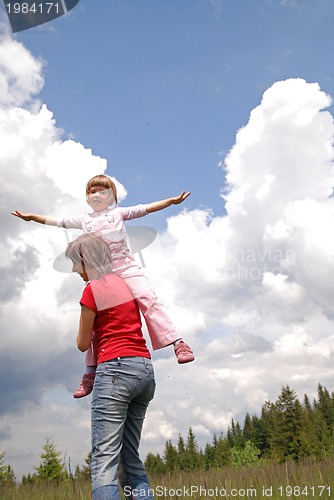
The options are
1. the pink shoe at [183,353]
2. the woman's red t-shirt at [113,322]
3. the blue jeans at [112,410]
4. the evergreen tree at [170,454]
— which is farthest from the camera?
the evergreen tree at [170,454]

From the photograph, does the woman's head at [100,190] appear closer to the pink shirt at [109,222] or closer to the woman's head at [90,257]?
the pink shirt at [109,222]

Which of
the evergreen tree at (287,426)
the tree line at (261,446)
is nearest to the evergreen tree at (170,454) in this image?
the tree line at (261,446)

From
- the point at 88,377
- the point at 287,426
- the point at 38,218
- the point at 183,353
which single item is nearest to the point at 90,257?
the point at 88,377

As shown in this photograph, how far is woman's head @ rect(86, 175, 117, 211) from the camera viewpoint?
4910mm

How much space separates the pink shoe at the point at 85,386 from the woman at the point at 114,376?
0.43 m

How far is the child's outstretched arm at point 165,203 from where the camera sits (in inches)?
191

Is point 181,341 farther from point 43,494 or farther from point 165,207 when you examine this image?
point 43,494

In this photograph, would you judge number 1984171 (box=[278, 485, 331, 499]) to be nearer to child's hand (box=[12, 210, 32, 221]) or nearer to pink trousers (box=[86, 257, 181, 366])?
pink trousers (box=[86, 257, 181, 366])

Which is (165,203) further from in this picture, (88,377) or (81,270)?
(88,377)

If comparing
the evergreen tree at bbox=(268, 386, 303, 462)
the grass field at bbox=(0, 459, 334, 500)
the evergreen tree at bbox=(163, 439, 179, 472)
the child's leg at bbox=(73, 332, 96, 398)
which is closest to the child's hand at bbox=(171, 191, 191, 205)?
the child's leg at bbox=(73, 332, 96, 398)

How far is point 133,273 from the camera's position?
446 cm

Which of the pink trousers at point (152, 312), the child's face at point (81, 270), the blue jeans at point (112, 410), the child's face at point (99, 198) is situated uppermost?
the child's face at point (99, 198)

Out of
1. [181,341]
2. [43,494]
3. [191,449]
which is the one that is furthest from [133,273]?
[191,449]

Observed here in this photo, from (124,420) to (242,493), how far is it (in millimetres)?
2908
